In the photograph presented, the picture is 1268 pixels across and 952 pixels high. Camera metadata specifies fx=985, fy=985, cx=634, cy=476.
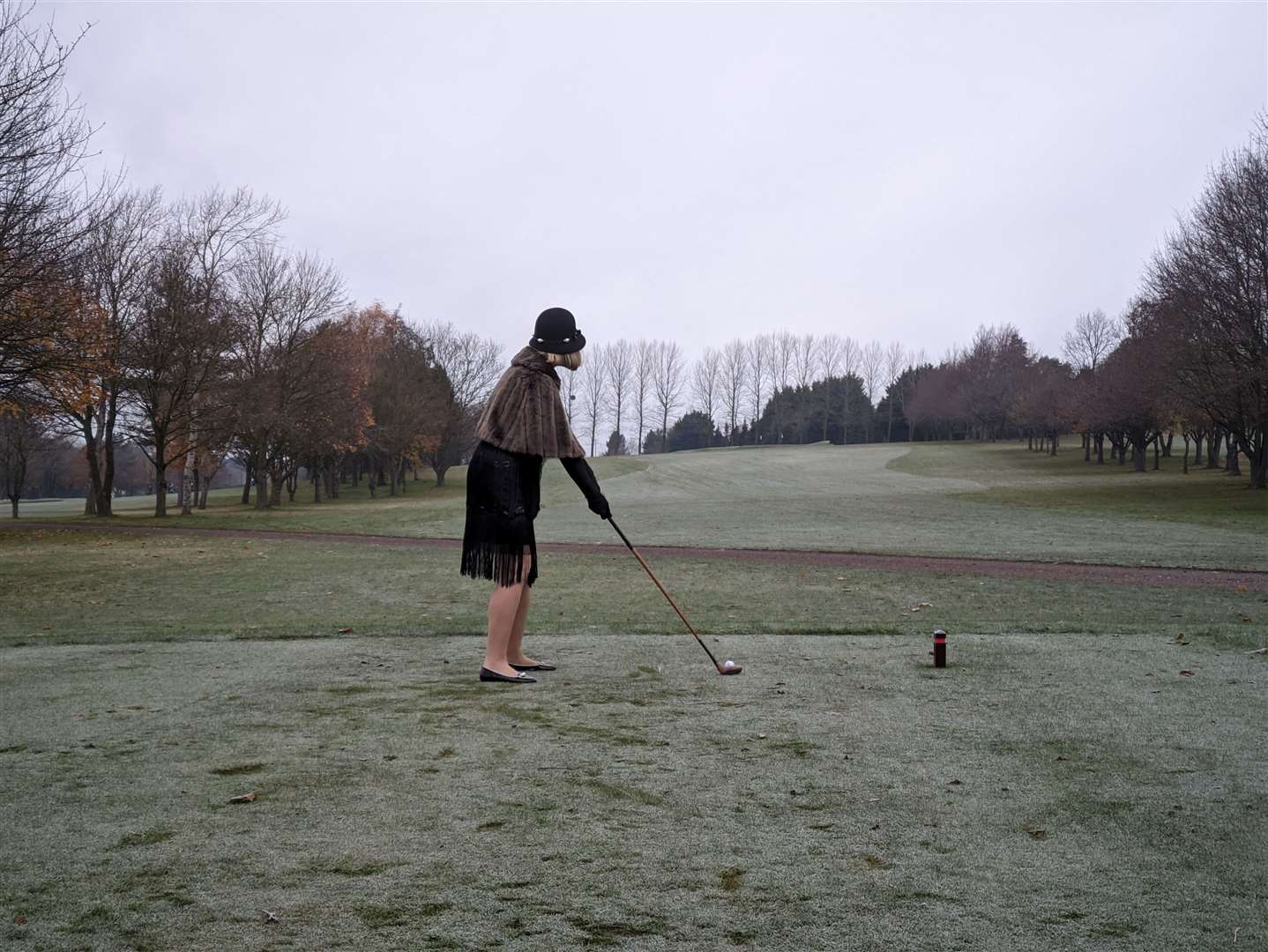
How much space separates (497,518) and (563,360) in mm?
1363

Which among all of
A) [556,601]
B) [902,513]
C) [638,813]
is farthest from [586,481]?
[902,513]

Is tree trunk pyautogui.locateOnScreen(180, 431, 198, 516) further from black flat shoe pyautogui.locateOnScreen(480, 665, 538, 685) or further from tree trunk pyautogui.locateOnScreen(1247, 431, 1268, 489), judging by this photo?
tree trunk pyautogui.locateOnScreen(1247, 431, 1268, 489)

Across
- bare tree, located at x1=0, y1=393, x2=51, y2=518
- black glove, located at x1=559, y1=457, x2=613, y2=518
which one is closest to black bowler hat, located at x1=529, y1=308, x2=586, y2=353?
black glove, located at x1=559, y1=457, x2=613, y2=518

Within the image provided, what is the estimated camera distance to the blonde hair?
774cm

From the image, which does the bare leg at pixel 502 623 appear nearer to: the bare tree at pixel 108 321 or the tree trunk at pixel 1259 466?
the bare tree at pixel 108 321

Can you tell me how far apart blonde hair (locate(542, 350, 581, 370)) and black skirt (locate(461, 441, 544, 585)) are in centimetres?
79

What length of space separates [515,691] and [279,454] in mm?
58498

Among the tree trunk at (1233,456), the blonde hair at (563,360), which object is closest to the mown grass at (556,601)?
the blonde hair at (563,360)

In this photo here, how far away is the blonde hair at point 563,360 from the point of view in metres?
7.74

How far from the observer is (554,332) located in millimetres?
7688

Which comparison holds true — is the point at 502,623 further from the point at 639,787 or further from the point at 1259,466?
the point at 1259,466

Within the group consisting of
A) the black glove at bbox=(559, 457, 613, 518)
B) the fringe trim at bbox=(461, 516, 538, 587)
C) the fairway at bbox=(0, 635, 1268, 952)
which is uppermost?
the black glove at bbox=(559, 457, 613, 518)

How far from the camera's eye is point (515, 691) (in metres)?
6.94

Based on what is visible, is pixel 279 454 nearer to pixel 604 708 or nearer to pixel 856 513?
pixel 856 513
